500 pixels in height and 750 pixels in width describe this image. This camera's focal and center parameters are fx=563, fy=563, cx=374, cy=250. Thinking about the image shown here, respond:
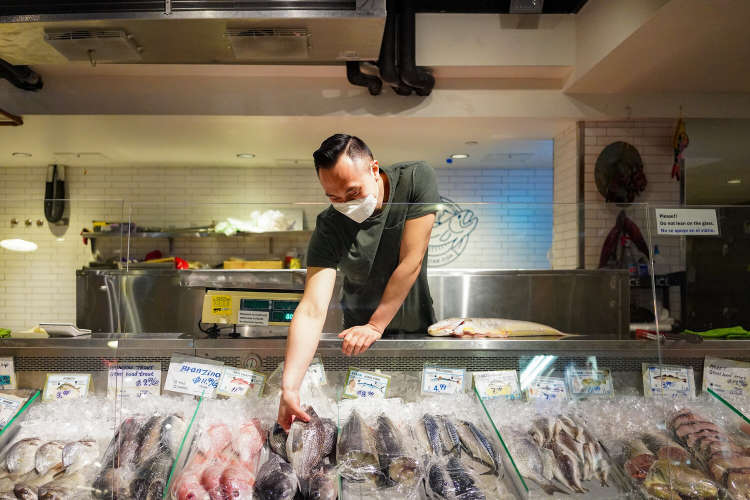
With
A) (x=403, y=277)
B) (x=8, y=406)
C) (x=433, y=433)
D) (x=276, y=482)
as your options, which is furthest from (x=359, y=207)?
(x=8, y=406)

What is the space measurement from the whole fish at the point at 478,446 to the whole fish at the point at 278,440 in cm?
55

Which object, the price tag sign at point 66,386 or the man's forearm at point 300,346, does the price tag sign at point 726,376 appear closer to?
the man's forearm at point 300,346

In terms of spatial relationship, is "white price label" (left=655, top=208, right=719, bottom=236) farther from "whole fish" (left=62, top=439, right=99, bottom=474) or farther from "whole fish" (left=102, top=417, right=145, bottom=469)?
"whole fish" (left=62, top=439, right=99, bottom=474)

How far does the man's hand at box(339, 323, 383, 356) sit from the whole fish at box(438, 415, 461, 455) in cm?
35

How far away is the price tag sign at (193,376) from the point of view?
6.55 ft

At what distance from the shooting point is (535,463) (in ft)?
5.59

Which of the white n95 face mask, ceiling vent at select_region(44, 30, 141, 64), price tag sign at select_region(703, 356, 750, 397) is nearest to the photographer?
the white n95 face mask

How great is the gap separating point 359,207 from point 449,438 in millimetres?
793

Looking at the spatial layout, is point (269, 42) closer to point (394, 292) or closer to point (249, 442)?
point (394, 292)

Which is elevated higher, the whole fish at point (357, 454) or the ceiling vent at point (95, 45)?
the ceiling vent at point (95, 45)

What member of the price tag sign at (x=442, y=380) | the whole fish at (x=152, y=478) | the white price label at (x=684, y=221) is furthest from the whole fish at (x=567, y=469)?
the whole fish at (x=152, y=478)

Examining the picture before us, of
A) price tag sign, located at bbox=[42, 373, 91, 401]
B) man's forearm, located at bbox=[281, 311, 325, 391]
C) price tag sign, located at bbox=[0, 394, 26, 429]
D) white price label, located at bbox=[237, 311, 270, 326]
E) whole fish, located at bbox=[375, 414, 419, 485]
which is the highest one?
white price label, located at bbox=[237, 311, 270, 326]

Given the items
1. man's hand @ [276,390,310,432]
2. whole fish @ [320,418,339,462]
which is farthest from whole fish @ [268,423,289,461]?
whole fish @ [320,418,339,462]

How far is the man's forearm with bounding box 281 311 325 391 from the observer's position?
5.89ft
